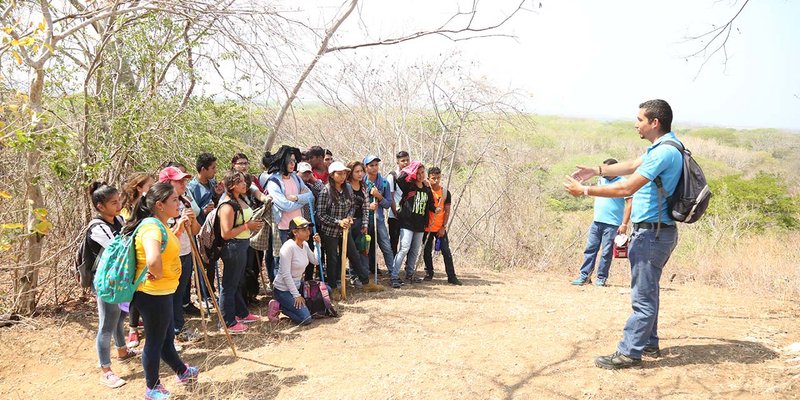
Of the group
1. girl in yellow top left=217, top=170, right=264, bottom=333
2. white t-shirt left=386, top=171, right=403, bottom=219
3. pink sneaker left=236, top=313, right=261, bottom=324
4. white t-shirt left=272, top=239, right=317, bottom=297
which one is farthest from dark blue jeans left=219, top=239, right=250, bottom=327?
white t-shirt left=386, top=171, right=403, bottom=219

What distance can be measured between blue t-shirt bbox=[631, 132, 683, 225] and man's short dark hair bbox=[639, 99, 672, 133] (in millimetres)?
72

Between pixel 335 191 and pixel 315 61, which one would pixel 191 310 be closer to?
pixel 335 191

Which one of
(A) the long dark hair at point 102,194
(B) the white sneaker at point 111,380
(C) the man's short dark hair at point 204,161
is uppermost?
(C) the man's short dark hair at point 204,161

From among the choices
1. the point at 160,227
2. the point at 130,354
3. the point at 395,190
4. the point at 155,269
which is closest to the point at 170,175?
the point at 160,227

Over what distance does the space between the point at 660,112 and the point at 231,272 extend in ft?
12.6

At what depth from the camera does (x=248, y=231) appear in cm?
477

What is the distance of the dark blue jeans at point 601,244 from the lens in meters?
6.78

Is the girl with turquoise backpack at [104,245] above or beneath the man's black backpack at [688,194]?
beneath

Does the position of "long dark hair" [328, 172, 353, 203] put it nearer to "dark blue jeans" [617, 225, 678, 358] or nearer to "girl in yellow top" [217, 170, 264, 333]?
"girl in yellow top" [217, 170, 264, 333]

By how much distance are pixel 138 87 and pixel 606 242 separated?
20.6 feet

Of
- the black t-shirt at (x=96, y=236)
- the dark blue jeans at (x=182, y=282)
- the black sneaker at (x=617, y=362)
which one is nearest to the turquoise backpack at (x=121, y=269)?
the black t-shirt at (x=96, y=236)

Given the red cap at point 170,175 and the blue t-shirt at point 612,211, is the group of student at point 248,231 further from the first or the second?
the blue t-shirt at point 612,211

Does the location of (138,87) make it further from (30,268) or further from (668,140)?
(668,140)

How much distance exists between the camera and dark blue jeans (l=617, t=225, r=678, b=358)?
139 inches
